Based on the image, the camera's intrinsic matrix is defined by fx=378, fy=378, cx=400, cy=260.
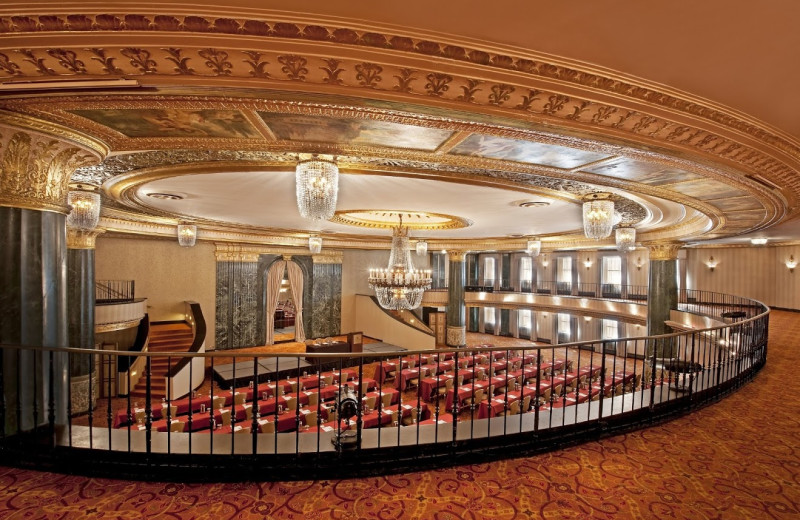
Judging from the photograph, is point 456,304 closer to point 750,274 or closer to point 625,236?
point 625,236

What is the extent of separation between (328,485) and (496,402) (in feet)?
19.4

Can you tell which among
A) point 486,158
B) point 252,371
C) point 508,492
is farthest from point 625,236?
point 252,371

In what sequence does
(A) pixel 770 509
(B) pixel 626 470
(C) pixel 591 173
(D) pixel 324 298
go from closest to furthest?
(A) pixel 770 509, (B) pixel 626 470, (C) pixel 591 173, (D) pixel 324 298

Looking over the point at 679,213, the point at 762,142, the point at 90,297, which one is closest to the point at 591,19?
the point at 762,142

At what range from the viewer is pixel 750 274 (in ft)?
53.8

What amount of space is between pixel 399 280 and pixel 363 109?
584cm

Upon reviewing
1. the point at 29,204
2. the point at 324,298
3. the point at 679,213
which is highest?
the point at 679,213

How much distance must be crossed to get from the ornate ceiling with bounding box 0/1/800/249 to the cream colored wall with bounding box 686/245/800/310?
1378 cm

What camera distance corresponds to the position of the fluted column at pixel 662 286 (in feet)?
34.0

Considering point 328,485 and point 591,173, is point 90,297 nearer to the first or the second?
point 328,485

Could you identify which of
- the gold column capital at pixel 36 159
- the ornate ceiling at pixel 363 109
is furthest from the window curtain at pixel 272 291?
the gold column capital at pixel 36 159

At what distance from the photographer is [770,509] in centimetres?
255

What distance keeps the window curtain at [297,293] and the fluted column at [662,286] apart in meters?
12.6

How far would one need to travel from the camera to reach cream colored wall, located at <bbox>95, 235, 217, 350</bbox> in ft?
39.7
